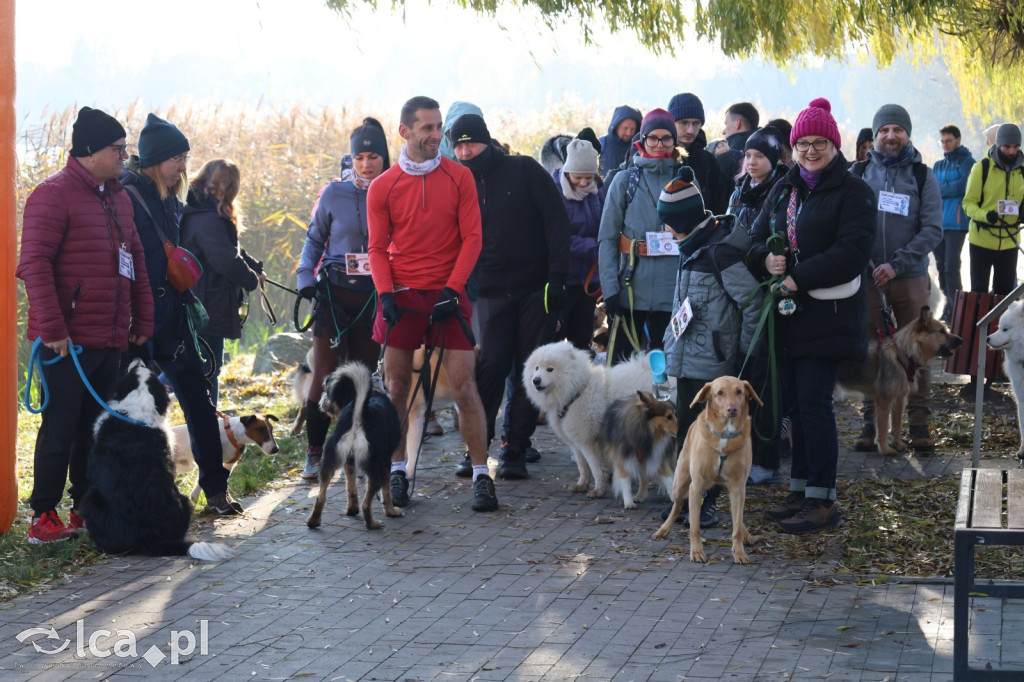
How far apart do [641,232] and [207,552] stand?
333cm

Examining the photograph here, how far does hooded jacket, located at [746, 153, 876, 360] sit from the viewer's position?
5.84 m

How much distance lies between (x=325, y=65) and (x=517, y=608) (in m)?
65.2

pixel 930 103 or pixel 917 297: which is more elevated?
pixel 930 103

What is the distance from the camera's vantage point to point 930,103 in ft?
249

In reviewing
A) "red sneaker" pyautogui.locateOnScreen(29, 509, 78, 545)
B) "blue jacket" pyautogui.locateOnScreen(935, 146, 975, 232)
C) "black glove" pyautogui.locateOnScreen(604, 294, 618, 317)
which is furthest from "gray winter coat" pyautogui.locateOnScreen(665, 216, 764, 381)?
"blue jacket" pyautogui.locateOnScreen(935, 146, 975, 232)

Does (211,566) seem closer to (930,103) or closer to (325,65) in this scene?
(325,65)

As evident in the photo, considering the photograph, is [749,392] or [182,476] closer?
[749,392]

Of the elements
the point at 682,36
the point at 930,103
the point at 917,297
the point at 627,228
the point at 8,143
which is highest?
the point at 930,103

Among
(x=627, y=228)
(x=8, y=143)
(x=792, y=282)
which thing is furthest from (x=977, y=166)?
(x=8, y=143)

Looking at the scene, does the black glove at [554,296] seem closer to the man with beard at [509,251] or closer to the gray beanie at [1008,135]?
the man with beard at [509,251]

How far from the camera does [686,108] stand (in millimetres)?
8625

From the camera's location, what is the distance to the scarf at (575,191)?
27.1 feet

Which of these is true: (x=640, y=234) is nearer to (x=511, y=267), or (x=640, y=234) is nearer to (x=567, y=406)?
(x=511, y=267)

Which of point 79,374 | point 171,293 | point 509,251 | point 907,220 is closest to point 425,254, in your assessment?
point 509,251
